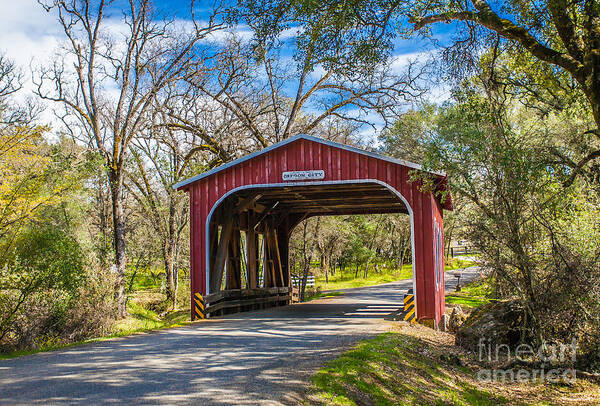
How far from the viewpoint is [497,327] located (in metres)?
10.0

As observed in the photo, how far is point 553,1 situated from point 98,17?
15.8 m

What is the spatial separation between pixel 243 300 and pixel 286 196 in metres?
3.37

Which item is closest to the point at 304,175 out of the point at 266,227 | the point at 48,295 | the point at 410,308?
the point at 410,308

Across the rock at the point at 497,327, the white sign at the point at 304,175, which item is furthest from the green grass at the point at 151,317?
the rock at the point at 497,327

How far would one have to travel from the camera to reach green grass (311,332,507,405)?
222 inches

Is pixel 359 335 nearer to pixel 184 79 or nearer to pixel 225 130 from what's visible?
pixel 184 79

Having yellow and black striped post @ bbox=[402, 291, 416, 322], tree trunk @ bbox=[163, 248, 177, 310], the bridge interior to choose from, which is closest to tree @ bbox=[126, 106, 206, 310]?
tree trunk @ bbox=[163, 248, 177, 310]

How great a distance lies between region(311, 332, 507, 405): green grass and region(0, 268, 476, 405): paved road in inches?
12.2

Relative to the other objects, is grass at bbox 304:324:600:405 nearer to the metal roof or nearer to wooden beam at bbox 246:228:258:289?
the metal roof

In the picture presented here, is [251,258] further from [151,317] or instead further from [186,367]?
[186,367]

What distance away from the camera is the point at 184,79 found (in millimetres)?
18781

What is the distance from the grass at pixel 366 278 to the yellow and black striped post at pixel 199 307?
57.8ft

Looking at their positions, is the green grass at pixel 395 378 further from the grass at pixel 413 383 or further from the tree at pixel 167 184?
the tree at pixel 167 184

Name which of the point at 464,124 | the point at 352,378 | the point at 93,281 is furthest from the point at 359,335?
the point at 93,281
